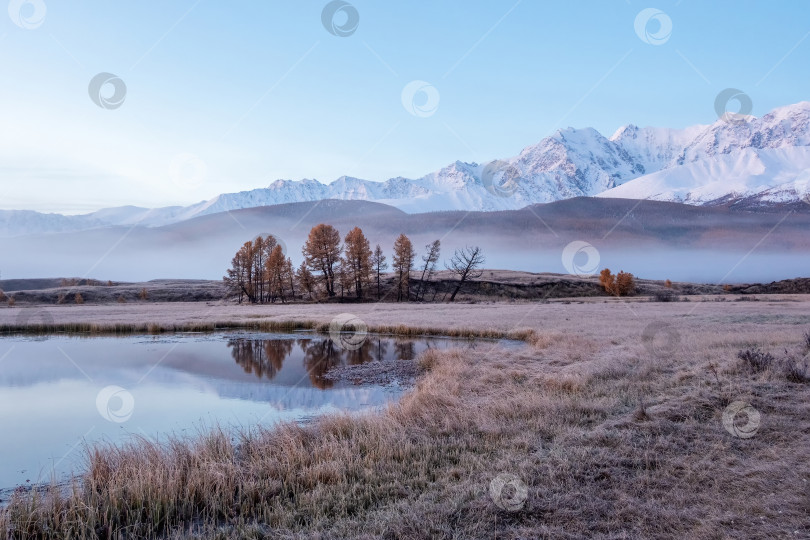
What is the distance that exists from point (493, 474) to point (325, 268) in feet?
248

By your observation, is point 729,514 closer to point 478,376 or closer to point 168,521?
point 168,521

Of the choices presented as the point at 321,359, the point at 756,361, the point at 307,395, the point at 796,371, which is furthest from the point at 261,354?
the point at 796,371

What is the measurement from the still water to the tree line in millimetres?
45380

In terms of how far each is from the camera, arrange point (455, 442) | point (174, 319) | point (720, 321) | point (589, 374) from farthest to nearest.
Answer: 1. point (174, 319)
2. point (720, 321)
3. point (589, 374)
4. point (455, 442)

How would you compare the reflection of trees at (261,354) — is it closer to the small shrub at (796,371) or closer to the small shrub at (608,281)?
the small shrub at (796,371)

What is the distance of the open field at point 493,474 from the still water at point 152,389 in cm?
203

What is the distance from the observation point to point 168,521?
7.21 metres

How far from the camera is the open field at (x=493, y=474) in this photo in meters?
6.34

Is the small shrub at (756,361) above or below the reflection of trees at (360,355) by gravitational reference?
above

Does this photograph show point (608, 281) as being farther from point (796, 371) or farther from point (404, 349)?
point (796, 371)

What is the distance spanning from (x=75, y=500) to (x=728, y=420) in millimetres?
11696

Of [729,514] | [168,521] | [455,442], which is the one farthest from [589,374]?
[168,521]

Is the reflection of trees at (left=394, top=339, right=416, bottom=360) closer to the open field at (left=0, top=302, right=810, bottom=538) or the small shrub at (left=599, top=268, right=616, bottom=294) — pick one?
the open field at (left=0, top=302, right=810, bottom=538)

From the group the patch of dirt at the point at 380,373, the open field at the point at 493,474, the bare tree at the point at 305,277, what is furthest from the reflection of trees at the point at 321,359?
the bare tree at the point at 305,277
